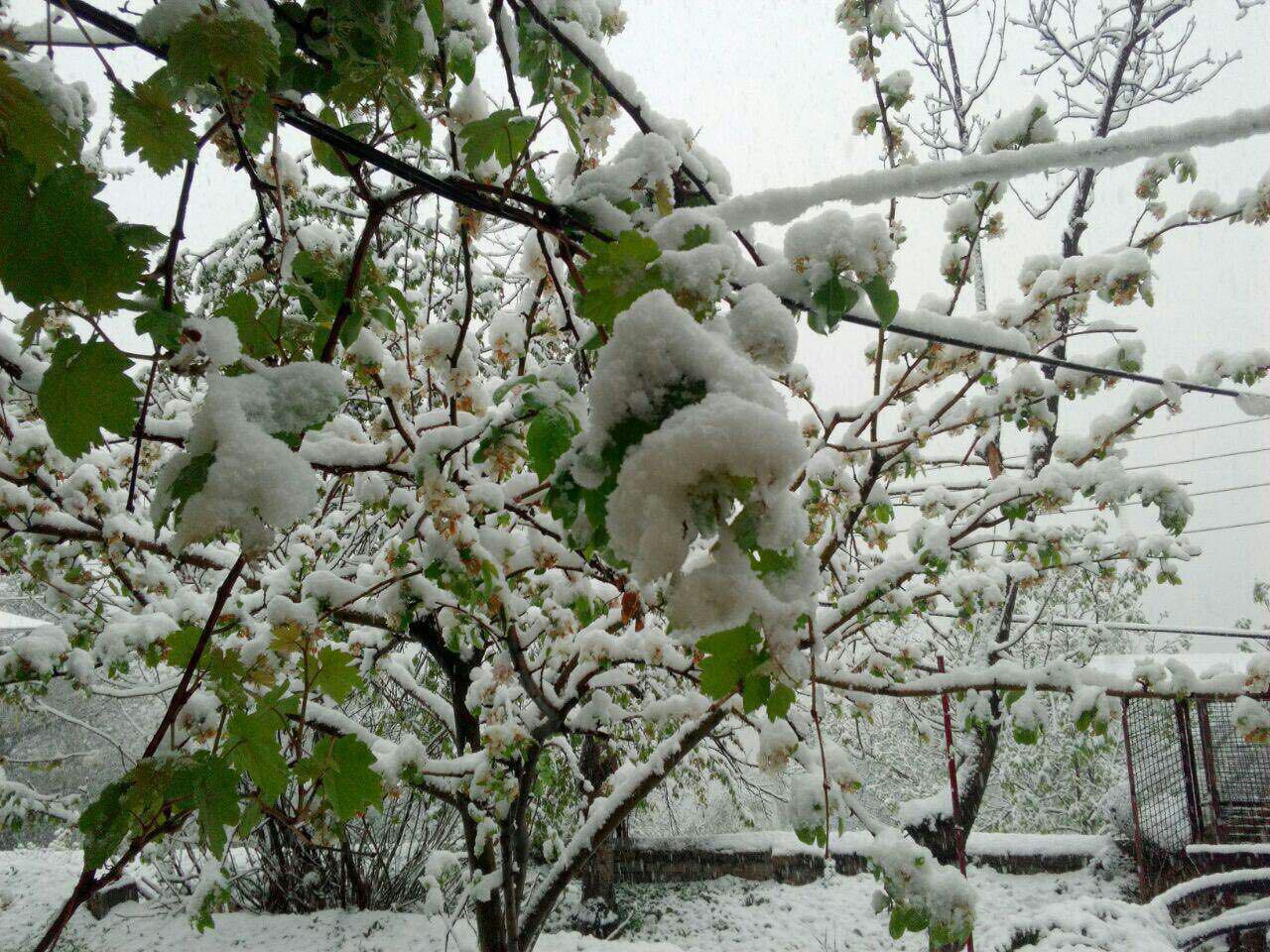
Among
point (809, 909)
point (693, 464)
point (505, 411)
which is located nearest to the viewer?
point (693, 464)

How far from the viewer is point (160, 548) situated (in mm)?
2361

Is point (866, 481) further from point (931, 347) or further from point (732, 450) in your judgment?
point (732, 450)

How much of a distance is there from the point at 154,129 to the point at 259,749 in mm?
722

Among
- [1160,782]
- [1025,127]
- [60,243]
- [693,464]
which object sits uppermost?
[1025,127]

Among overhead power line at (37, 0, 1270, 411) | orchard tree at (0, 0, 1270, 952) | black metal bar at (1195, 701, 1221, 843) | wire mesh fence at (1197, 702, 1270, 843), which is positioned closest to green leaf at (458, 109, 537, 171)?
orchard tree at (0, 0, 1270, 952)

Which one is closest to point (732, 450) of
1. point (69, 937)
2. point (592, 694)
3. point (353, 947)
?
point (592, 694)

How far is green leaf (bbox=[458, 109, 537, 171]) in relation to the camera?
39.2 inches

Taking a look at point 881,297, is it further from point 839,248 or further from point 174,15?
point 174,15

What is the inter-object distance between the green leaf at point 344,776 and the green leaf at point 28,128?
0.76 m

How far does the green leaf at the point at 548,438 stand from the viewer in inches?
32.2

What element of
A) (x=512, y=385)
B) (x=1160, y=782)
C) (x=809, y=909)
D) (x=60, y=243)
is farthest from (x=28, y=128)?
(x=1160, y=782)

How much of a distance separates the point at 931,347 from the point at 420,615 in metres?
2.32

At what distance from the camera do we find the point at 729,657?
604 millimetres

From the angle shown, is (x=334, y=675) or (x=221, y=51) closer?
(x=221, y=51)
